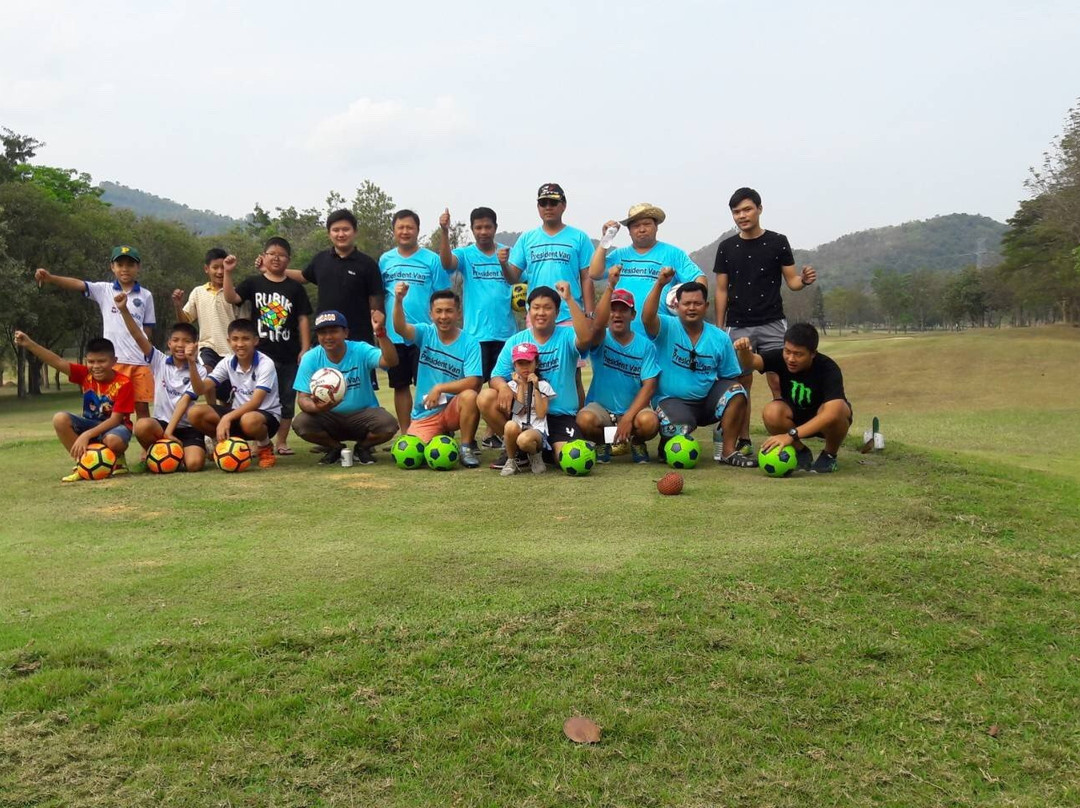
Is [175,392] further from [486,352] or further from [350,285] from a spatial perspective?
[486,352]

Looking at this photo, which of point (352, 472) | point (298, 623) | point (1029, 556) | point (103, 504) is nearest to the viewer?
point (298, 623)

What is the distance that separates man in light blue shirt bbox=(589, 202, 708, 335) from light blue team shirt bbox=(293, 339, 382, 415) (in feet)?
7.75

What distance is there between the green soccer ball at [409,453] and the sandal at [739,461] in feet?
9.01

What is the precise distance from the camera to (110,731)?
9.53 ft

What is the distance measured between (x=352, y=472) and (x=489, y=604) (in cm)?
396

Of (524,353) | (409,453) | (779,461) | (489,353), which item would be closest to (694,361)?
(779,461)

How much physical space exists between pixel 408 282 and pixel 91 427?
11.0 feet

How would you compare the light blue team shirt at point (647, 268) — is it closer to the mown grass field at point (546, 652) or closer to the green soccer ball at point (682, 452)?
the green soccer ball at point (682, 452)

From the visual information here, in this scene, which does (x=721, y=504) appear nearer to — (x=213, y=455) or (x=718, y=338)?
(x=718, y=338)

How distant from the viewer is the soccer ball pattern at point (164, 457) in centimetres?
767

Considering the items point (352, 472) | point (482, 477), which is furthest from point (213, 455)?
point (482, 477)

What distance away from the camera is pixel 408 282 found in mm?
9047

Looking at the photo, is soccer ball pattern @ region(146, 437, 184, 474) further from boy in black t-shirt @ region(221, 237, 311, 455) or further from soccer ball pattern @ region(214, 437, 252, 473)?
boy in black t-shirt @ region(221, 237, 311, 455)

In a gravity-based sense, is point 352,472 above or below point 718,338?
below
